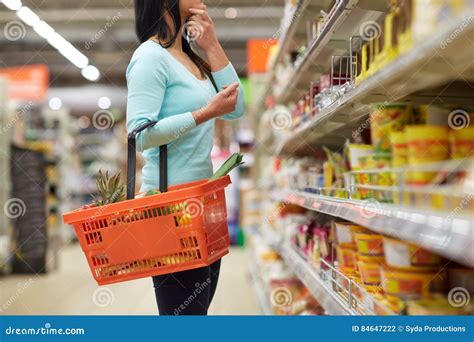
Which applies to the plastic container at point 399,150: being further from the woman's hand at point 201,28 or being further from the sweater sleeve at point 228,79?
the woman's hand at point 201,28

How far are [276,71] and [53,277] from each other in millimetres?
2990

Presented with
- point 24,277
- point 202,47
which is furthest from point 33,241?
point 202,47

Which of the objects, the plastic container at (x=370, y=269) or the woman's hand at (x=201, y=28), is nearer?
the plastic container at (x=370, y=269)

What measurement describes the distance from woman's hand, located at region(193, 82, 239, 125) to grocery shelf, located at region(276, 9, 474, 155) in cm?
35

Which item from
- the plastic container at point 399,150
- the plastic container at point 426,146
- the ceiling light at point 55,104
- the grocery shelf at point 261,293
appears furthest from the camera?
the ceiling light at point 55,104

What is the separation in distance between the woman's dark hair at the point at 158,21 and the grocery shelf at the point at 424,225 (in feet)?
2.66

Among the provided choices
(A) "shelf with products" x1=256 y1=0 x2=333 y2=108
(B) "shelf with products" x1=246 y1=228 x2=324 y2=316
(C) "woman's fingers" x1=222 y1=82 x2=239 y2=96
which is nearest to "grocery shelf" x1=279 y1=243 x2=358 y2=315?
(B) "shelf with products" x1=246 y1=228 x2=324 y2=316

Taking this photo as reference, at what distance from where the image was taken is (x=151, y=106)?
1717 mm

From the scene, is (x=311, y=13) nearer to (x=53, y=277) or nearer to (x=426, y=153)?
(x=426, y=153)

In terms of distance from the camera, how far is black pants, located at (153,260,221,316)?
70.6 inches

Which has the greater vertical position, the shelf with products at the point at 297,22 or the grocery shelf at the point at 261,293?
the shelf with products at the point at 297,22

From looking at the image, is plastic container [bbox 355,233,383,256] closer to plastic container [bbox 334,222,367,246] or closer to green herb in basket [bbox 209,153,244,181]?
plastic container [bbox 334,222,367,246]

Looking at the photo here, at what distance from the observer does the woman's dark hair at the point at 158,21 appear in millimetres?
1832

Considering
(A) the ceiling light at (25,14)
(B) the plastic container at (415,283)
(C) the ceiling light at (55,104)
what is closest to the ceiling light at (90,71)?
(A) the ceiling light at (25,14)
